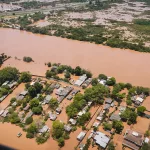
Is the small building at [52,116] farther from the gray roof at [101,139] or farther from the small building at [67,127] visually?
the gray roof at [101,139]

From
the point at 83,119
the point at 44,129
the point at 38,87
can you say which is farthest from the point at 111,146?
the point at 38,87

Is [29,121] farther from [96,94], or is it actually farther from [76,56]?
[76,56]

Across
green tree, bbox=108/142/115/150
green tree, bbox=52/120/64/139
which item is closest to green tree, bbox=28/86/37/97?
green tree, bbox=52/120/64/139

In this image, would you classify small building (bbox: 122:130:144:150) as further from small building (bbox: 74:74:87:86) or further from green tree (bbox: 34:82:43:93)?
green tree (bbox: 34:82:43:93)

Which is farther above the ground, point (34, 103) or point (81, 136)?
point (34, 103)

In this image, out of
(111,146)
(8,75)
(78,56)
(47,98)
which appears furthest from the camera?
(78,56)

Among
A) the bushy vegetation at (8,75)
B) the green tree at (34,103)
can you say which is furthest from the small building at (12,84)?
the green tree at (34,103)

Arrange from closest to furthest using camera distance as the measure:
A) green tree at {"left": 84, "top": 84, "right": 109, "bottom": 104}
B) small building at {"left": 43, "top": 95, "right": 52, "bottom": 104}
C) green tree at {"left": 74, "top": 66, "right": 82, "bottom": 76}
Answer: green tree at {"left": 84, "top": 84, "right": 109, "bottom": 104}
small building at {"left": 43, "top": 95, "right": 52, "bottom": 104}
green tree at {"left": 74, "top": 66, "right": 82, "bottom": 76}
